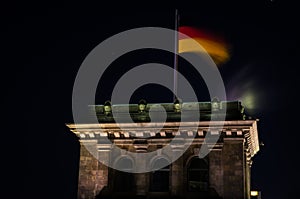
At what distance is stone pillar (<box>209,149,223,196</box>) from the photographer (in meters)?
39.0

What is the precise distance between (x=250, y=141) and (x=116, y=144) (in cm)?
1048

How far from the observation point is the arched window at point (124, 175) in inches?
1628

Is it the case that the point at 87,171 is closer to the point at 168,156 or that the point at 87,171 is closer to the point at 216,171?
the point at 168,156

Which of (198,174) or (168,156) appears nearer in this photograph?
(198,174)

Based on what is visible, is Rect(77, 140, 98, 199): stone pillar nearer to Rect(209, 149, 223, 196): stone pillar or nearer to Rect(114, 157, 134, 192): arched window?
Rect(114, 157, 134, 192): arched window

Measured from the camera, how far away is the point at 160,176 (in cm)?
4100

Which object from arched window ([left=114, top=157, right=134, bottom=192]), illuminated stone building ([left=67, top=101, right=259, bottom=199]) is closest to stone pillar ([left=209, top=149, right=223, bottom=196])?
illuminated stone building ([left=67, top=101, right=259, bottom=199])

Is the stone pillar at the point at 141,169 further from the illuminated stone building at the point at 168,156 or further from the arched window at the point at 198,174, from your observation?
the arched window at the point at 198,174

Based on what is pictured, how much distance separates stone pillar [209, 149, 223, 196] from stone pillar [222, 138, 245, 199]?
0.29m

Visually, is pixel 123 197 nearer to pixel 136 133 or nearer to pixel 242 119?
pixel 136 133

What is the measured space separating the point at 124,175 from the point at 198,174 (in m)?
5.70

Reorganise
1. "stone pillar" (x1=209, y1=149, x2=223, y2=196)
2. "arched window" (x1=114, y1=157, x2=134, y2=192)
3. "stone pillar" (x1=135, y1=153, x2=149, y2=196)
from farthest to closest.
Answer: "arched window" (x1=114, y1=157, x2=134, y2=192)
"stone pillar" (x1=135, y1=153, x2=149, y2=196)
"stone pillar" (x1=209, y1=149, x2=223, y2=196)

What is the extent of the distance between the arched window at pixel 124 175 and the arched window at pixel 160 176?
1.72 metres

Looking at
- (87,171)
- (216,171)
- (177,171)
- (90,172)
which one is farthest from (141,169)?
(216,171)
